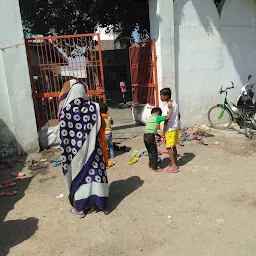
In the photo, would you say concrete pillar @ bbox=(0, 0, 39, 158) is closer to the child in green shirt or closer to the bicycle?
the child in green shirt

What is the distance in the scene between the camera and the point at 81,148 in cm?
350

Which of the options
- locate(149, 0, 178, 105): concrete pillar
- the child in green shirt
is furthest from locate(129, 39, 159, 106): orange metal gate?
the child in green shirt

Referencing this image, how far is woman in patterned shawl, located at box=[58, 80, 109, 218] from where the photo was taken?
11.3 feet

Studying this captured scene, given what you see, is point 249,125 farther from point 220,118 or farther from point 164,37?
point 164,37

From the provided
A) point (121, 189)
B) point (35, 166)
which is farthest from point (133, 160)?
point (35, 166)

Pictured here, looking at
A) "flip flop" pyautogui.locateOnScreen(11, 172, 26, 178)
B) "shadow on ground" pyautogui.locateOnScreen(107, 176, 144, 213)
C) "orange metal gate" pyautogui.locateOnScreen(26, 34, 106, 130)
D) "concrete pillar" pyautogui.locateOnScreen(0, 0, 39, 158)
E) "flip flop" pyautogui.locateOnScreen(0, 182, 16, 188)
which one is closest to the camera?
"shadow on ground" pyautogui.locateOnScreen(107, 176, 144, 213)

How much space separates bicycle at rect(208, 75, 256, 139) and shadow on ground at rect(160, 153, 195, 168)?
1.79 metres

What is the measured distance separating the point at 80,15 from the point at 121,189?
385 inches

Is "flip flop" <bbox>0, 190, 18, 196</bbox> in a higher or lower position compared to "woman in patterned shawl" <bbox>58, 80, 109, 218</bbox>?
lower

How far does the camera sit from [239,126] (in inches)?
296

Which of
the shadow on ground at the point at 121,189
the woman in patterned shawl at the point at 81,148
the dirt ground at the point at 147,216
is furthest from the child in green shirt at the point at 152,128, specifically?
the woman in patterned shawl at the point at 81,148

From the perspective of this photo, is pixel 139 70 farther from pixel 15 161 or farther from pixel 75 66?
pixel 15 161

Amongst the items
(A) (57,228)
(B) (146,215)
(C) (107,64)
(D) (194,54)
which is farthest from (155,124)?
(C) (107,64)

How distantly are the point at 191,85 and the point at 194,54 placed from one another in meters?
0.79
